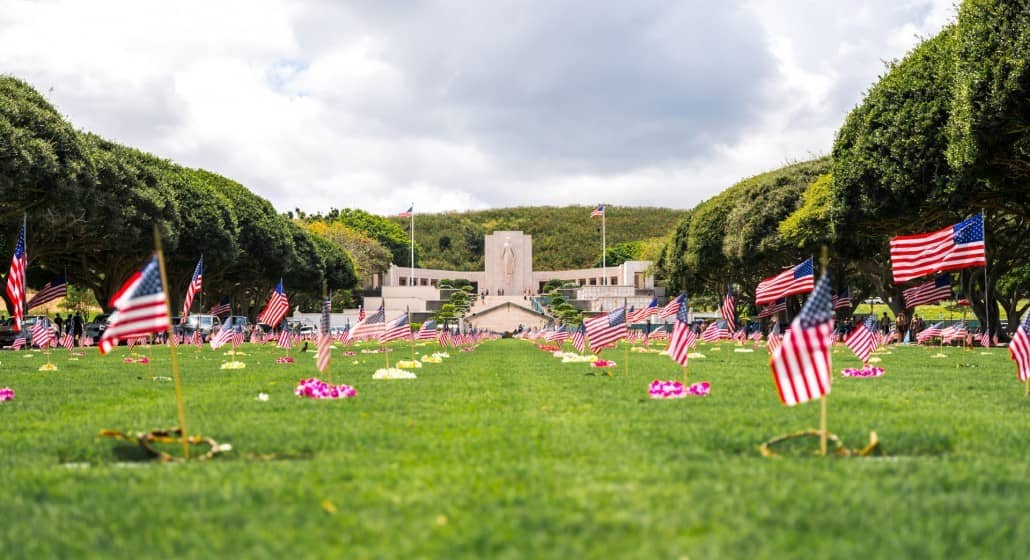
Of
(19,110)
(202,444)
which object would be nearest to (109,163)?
(19,110)

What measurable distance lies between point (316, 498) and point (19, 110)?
2755 cm

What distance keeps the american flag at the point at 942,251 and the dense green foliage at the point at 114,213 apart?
55.7ft

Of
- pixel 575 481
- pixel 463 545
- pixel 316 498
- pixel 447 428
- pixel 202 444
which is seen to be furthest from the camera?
pixel 447 428

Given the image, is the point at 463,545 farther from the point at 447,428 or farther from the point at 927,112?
the point at 927,112

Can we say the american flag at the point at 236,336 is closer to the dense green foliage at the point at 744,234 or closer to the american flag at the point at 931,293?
the american flag at the point at 931,293

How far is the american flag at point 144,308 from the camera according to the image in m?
7.62

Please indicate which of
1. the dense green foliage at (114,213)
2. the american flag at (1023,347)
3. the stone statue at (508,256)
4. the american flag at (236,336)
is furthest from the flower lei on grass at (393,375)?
the stone statue at (508,256)

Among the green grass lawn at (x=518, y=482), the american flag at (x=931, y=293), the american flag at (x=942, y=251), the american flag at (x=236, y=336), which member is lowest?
the green grass lawn at (x=518, y=482)

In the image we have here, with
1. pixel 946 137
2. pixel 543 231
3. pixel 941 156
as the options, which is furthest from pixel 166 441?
pixel 543 231

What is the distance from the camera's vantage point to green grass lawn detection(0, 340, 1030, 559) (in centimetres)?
434

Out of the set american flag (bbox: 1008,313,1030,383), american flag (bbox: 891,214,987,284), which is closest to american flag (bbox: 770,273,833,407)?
american flag (bbox: 1008,313,1030,383)

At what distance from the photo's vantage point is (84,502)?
530 cm

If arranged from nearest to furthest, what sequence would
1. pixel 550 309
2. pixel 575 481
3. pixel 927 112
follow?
pixel 575 481, pixel 927 112, pixel 550 309

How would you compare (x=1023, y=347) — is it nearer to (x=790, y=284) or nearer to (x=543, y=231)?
(x=790, y=284)
